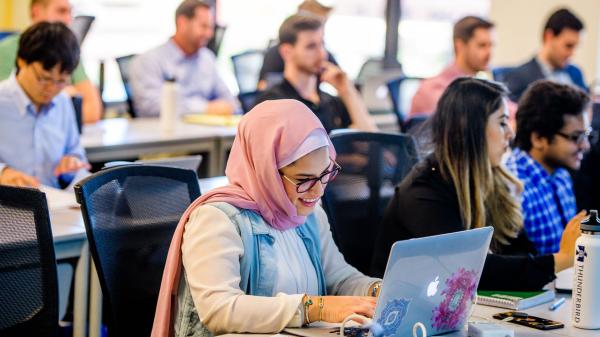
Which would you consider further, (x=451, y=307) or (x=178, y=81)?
(x=178, y=81)

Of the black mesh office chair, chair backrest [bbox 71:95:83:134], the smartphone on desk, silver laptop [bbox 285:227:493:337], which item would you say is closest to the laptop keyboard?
silver laptop [bbox 285:227:493:337]

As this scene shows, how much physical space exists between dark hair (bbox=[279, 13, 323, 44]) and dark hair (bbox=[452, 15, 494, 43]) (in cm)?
120

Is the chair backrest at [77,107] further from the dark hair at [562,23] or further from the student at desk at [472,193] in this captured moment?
the dark hair at [562,23]

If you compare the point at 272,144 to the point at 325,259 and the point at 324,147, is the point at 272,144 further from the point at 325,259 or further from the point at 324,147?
the point at 325,259

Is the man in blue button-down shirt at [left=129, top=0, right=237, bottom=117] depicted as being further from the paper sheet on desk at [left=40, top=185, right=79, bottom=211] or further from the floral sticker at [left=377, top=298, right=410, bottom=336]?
the floral sticker at [left=377, top=298, right=410, bottom=336]

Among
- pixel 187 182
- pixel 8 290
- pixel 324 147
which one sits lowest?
pixel 8 290

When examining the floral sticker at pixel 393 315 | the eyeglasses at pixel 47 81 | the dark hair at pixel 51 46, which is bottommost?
the floral sticker at pixel 393 315

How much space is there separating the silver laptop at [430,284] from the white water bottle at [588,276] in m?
0.24

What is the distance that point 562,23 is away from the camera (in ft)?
21.7

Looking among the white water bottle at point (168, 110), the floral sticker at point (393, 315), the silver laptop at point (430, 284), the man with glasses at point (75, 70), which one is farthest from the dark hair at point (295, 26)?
the floral sticker at point (393, 315)

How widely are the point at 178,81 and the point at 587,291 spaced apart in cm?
416

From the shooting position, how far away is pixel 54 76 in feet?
11.5

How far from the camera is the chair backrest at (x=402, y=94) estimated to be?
5.24 m

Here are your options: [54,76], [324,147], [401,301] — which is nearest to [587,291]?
[401,301]
